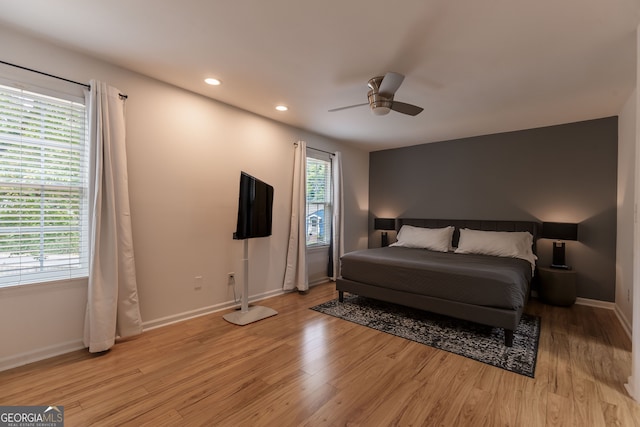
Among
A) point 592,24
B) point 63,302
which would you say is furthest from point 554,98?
point 63,302

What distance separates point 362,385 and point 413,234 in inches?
123

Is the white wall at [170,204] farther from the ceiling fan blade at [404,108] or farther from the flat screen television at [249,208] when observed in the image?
the ceiling fan blade at [404,108]

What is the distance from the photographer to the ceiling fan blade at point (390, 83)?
248cm

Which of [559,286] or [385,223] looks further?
[385,223]

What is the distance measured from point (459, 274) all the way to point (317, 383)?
1776mm

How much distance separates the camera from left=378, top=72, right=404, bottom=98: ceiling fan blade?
2480mm

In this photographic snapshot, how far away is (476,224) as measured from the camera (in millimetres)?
4703

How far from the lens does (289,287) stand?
4.28 metres

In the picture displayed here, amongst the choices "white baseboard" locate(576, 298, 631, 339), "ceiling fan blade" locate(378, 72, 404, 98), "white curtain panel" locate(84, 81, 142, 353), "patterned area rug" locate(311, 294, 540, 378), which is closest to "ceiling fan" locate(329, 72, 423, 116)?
"ceiling fan blade" locate(378, 72, 404, 98)

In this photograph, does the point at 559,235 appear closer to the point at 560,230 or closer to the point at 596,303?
the point at 560,230

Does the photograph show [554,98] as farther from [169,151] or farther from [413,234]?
[169,151]

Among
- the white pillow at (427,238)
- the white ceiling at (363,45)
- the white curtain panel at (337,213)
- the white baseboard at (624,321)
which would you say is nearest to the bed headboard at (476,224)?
the white pillow at (427,238)

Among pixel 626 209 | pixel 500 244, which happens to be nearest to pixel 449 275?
pixel 500 244

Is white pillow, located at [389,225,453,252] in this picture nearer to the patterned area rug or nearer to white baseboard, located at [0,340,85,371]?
the patterned area rug
